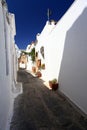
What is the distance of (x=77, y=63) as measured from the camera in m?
5.73

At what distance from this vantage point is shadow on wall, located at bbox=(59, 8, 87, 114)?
515cm

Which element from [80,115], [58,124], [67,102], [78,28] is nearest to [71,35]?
[78,28]

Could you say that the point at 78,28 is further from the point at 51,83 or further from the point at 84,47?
the point at 51,83

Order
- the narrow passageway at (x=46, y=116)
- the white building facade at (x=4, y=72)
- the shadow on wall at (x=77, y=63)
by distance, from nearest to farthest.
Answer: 1. the white building facade at (x=4, y=72)
2. the narrow passageway at (x=46, y=116)
3. the shadow on wall at (x=77, y=63)

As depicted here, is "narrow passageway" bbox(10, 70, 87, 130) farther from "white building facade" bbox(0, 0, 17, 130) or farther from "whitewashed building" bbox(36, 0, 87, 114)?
"whitewashed building" bbox(36, 0, 87, 114)

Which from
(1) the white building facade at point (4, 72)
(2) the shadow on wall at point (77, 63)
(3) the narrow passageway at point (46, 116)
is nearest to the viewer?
(1) the white building facade at point (4, 72)

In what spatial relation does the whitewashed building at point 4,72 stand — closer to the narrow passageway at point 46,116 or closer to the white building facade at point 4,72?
the white building facade at point 4,72

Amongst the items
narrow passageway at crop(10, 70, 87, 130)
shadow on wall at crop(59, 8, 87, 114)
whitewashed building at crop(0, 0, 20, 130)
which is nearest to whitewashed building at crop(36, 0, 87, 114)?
shadow on wall at crop(59, 8, 87, 114)

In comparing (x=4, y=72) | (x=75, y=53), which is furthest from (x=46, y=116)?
(x=75, y=53)

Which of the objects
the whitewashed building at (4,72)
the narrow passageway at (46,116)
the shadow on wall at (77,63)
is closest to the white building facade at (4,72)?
the whitewashed building at (4,72)

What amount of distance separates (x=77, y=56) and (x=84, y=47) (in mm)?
711

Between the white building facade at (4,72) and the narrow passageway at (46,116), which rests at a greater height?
the white building facade at (4,72)

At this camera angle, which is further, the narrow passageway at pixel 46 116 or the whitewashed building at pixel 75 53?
the whitewashed building at pixel 75 53

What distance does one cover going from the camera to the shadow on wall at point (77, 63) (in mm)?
5152
